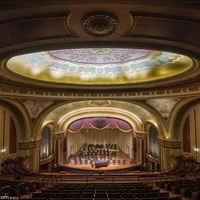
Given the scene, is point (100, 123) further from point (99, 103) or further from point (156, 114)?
point (156, 114)

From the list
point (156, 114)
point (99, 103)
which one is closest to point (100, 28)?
point (156, 114)

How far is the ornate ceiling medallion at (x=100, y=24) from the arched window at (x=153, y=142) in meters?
17.3

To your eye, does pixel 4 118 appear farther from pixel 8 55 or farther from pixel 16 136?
pixel 8 55

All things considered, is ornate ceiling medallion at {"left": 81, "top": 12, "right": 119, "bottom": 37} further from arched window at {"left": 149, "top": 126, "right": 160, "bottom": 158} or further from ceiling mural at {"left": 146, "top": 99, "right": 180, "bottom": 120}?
arched window at {"left": 149, "top": 126, "right": 160, "bottom": 158}

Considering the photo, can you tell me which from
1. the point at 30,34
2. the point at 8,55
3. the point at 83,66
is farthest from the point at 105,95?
the point at 30,34

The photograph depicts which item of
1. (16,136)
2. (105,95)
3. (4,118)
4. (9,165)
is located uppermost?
(105,95)

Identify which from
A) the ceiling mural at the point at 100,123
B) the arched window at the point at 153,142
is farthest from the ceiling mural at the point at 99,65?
the ceiling mural at the point at 100,123

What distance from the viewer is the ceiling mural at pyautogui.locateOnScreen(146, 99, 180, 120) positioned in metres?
15.1

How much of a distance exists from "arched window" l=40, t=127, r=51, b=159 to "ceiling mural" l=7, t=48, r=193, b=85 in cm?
950

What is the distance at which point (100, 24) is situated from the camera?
14.3 feet

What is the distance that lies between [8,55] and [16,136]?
475 inches

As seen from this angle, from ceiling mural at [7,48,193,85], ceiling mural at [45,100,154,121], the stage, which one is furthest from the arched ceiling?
the stage

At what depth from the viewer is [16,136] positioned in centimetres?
1661

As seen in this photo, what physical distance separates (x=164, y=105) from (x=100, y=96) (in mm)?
4987
